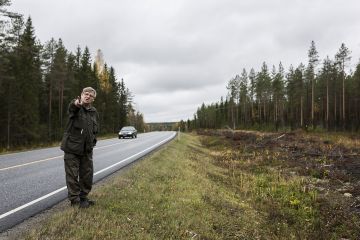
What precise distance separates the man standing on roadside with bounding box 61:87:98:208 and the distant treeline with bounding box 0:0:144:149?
22.2 meters

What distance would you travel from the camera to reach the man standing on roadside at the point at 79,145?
610 centimetres

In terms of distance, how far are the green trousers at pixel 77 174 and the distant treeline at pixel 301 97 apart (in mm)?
44964

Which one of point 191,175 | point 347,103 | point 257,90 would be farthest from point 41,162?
point 257,90

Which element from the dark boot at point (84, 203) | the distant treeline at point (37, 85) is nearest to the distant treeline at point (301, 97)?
the distant treeline at point (37, 85)

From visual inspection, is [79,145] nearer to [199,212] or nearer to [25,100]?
[199,212]

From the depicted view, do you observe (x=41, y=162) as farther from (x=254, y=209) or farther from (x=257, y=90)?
(x=257, y=90)

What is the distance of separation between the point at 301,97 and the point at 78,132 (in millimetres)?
68613

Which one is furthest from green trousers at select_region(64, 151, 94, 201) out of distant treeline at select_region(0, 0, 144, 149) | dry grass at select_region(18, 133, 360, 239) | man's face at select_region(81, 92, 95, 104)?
distant treeline at select_region(0, 0, 144, 149)

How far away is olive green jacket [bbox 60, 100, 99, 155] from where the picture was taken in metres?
6.09

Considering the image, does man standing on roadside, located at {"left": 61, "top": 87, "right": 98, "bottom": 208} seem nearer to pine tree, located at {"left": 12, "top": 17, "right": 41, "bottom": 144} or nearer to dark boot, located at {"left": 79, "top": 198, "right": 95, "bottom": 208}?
dark boot, located at {"left": 79, "top": 198, "right": 95, "bottom": 208}

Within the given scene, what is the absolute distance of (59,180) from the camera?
30.9ft

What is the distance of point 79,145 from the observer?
6.10 metres

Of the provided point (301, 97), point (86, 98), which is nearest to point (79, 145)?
point (86, 98)

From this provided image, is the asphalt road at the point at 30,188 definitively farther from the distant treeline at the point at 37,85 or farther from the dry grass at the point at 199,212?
the distant treeline at the point at 37,85
